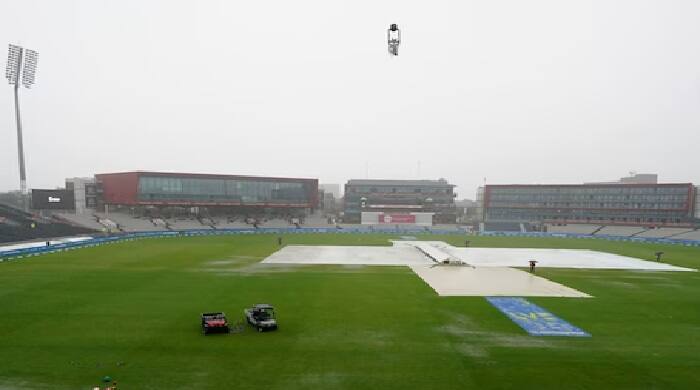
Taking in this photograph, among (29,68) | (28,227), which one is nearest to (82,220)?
(28,227)

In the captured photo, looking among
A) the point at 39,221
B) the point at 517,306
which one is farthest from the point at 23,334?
the point at 39,221

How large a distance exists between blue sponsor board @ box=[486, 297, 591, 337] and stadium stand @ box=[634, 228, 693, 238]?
280 feet

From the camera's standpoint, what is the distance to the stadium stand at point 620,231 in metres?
95.2

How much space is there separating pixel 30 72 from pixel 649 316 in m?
97.2

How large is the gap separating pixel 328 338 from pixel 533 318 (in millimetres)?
13749

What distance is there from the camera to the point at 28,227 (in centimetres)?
6750

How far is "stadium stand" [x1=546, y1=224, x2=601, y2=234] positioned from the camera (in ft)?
336

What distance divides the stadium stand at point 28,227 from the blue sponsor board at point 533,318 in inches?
2956

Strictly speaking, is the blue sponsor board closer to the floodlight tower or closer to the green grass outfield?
the green grass outfield

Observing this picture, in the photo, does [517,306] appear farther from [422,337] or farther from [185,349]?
[185,349]

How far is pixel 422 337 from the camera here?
2031cm

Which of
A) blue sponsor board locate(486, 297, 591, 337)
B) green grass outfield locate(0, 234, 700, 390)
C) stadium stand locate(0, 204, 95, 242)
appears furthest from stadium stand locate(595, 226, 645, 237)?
stadium stand locate(0, 204, 95, 242)

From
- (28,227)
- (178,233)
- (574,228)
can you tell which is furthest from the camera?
(574,228)

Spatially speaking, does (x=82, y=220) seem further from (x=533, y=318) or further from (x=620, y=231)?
(x=620, y=231)
